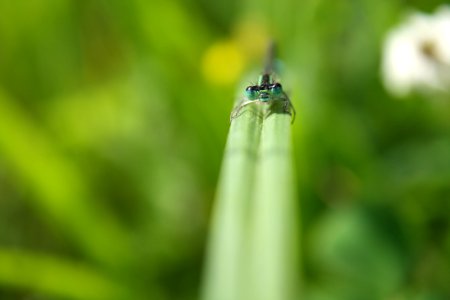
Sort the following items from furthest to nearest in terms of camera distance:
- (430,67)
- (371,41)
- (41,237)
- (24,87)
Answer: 1. (24,87)
2. (371,41)
3. (41,237)
4. (430,67)

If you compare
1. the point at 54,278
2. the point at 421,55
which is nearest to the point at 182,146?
the point at 54,278

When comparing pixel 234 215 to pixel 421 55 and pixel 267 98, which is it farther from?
pixel 421 55

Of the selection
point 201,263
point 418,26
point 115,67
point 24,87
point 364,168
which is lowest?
point 201,263

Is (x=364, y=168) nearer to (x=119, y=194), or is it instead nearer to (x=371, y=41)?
(x=371, y=41)

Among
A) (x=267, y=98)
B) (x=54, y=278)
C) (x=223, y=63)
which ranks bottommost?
(x=267, y=98)

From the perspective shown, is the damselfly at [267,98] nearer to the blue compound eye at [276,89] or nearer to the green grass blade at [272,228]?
the blue compound eye at [276,89]

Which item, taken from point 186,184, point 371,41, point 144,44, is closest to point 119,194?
point 186,184
